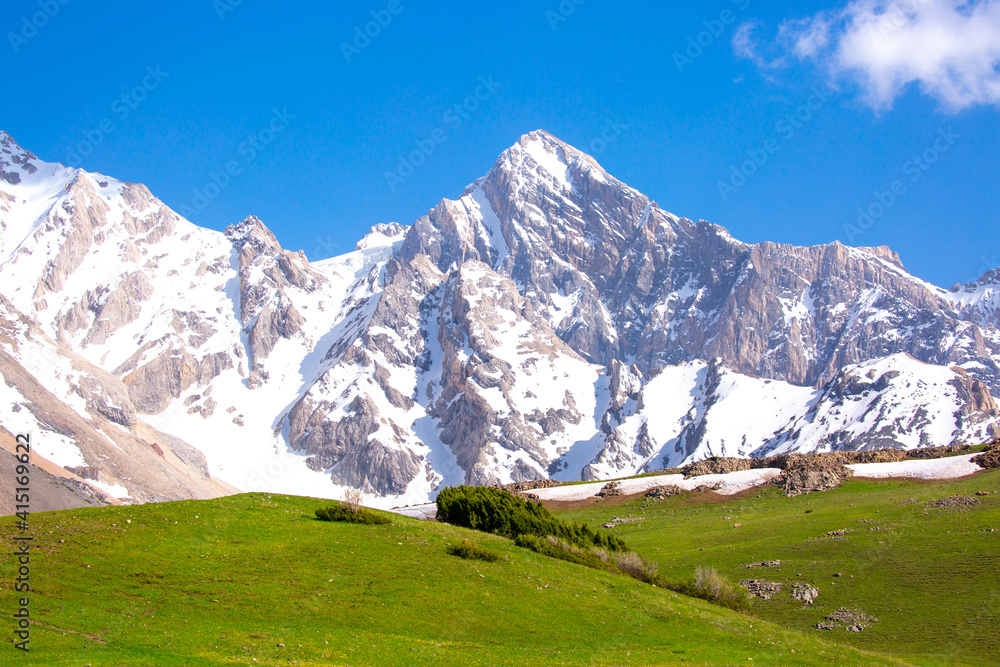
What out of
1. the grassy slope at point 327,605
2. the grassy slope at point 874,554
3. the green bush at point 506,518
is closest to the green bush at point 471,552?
the grassy slope at point 327,605

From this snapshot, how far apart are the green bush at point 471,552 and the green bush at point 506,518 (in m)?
5.79

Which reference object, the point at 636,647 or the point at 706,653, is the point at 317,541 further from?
the point at 706,653

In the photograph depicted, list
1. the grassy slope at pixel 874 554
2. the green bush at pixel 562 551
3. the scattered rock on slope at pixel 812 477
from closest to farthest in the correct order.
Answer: the grassy slope at pixel 874 554 < the green bush at pixel 562 551 < the scattered rock on slope at pixel 812 477

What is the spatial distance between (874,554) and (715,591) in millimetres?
8953

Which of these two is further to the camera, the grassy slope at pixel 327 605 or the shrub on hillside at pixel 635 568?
the shrub on hillside at pixel 635 568

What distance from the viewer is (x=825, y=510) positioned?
44969mm

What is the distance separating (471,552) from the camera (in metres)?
30.4

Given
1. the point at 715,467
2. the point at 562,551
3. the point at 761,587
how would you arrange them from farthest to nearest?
the point at 715,467, the point at 761,587, the point at 562,551

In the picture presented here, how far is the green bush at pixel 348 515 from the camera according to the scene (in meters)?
34.2

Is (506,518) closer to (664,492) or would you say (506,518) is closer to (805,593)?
(805,593)

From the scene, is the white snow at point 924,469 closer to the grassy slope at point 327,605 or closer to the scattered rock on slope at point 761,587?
the scattered rock on slope at point 761,587

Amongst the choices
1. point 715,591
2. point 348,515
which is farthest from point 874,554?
point 348,515

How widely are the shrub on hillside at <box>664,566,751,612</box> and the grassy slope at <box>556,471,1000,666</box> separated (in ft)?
4.10

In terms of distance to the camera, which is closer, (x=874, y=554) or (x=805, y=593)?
(x=805, y=593)
